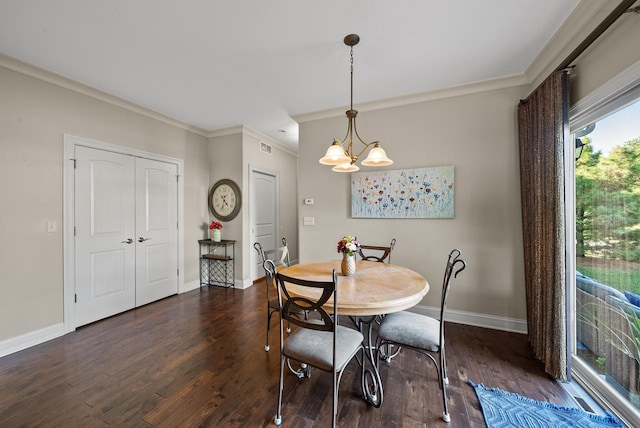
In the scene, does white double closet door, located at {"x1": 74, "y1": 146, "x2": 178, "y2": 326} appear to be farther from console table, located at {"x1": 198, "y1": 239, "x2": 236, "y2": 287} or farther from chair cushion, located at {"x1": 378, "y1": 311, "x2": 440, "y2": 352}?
chair cushion, located at {"x1": 378, "y1": 311, "x2": 440, "y2": 352}

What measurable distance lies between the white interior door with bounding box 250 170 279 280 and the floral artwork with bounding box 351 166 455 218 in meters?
2.00

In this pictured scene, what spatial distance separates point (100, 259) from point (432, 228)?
13.2ft

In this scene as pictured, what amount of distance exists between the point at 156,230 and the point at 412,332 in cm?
366

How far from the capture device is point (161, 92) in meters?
3.07

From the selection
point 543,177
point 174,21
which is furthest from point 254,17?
point 543,177

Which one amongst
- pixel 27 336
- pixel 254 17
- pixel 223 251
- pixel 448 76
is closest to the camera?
pixel 254 17

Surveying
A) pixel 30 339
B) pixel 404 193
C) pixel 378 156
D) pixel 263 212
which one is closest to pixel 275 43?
pixel 378 156

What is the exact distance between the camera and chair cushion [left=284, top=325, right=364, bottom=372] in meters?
1.48

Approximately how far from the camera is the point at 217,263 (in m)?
4.46

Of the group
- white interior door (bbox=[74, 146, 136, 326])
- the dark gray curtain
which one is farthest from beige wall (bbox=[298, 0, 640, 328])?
white interior door (bbox=[74, 146, 136, 326])

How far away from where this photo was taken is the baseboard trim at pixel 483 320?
2.72m

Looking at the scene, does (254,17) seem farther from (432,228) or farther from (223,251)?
(223,251)

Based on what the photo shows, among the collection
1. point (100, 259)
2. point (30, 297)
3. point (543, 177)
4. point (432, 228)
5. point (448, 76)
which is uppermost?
point (448, 76)

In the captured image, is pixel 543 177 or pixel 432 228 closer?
pixel 543 177
